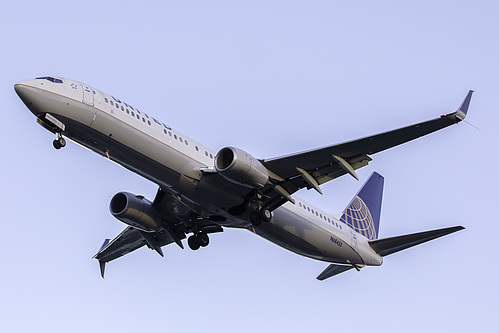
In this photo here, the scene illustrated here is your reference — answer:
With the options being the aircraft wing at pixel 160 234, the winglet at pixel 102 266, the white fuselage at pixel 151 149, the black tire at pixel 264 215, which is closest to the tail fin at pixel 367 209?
the white fuselage at pixel 151 149

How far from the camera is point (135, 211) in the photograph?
34.6m

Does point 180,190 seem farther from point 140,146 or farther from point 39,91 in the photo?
point 39,91

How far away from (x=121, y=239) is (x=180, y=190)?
943 centimetres

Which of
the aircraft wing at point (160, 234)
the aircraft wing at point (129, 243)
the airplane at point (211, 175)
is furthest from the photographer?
the aircraft wing at point (129, 243)

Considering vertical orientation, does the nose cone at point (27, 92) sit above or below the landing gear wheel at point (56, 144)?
above

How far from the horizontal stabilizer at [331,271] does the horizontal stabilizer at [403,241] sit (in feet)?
6.49

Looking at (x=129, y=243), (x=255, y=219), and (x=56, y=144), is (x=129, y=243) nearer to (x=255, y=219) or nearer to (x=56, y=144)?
(x=255, y=219)

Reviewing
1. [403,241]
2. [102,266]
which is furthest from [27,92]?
[403,241]

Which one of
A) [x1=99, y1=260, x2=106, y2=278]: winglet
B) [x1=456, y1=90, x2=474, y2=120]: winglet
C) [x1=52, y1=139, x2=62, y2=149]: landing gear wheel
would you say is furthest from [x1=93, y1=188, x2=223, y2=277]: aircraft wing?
[x1=456, y1=90, x2=474, y2=120]: winglet

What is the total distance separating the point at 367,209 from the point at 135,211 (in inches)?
553

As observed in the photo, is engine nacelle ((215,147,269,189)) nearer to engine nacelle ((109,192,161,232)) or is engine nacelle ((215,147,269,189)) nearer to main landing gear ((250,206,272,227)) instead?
main landing gear ((250,206,272,227))

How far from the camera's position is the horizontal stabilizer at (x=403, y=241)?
107 ft

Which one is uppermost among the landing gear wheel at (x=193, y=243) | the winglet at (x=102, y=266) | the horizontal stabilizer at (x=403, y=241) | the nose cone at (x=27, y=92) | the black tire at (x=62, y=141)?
the nose cone at (x=27, y=92)

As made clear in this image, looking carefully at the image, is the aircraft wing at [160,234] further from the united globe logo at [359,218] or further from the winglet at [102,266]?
the united globe logo at [359,218]
